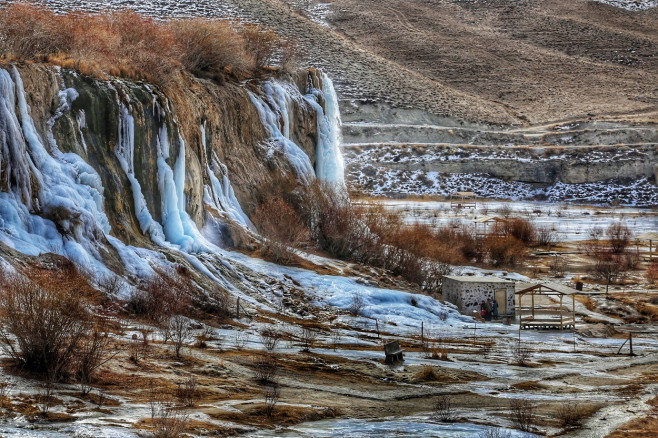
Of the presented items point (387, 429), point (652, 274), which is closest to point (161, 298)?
point (387, 429)

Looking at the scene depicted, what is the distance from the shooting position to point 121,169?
974 inches

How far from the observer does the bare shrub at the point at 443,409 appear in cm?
1423

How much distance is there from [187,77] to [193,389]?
19.9 meters

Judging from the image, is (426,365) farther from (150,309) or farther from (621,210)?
(621,210)

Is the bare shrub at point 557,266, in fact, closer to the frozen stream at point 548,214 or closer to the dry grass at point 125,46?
the frozen stream at point 548,214

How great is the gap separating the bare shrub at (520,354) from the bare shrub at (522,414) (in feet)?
15.2

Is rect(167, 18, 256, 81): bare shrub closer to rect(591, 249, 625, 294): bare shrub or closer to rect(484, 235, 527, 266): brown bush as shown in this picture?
rect(484, 235, 527, 266): brown bush

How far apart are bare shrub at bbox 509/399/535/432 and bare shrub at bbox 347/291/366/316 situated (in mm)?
10059

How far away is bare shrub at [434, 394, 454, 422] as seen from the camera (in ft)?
46.7

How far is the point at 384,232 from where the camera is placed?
Result: 36250 millimetres

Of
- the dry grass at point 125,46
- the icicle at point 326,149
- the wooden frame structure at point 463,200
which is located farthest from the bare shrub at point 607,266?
the wooden frame structure at point 463,200

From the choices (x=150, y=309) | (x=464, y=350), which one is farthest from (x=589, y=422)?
(x=150, y=309)

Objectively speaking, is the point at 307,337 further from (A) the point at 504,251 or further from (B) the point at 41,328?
(A) the point at 504,251

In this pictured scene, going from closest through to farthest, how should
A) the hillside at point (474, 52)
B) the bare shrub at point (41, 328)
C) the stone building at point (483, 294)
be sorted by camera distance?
1. the bare shrub at point (41, 328)
2. the stone building at point (483, 294)
3. the hillside at point (474, 52)
